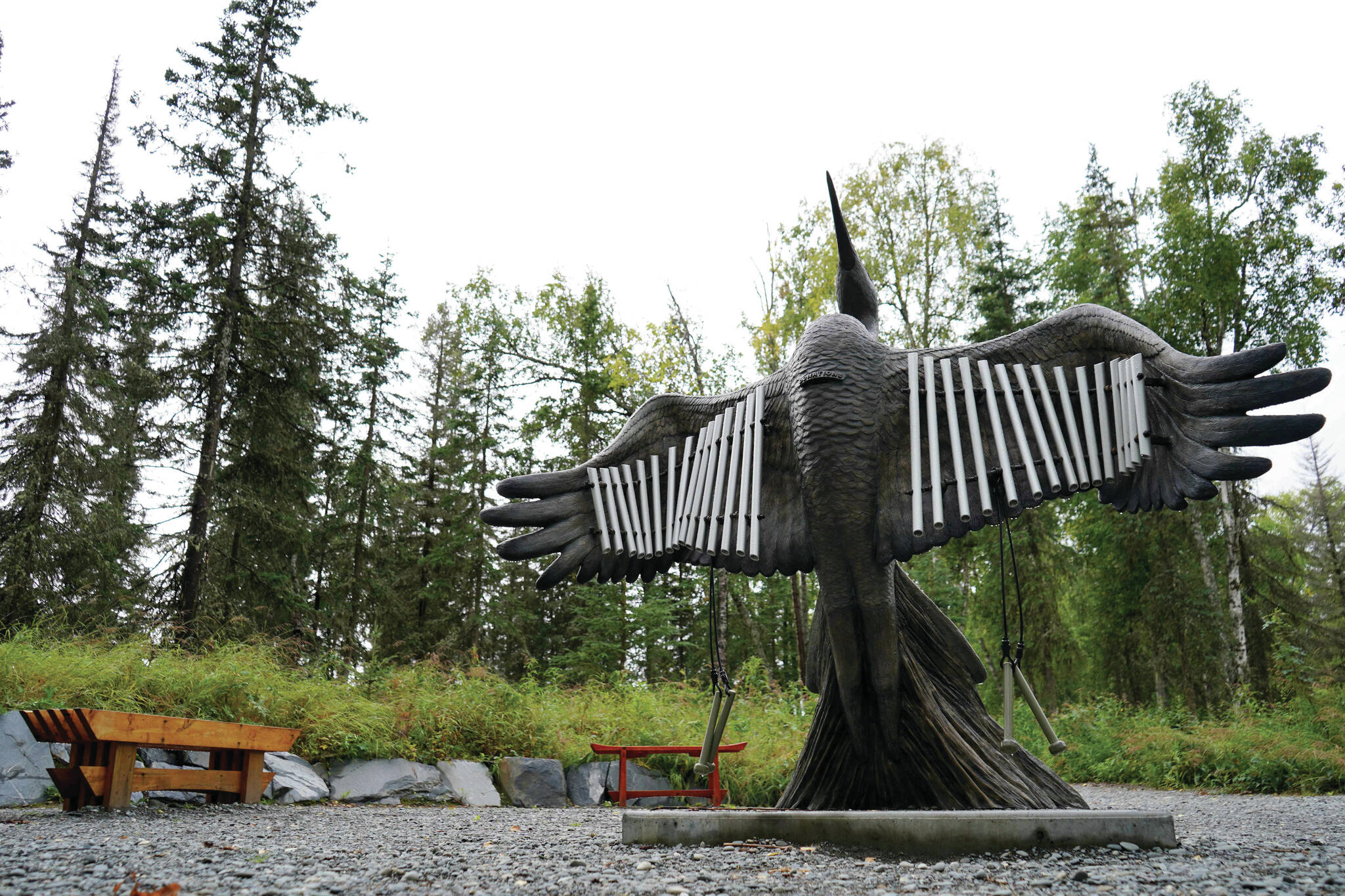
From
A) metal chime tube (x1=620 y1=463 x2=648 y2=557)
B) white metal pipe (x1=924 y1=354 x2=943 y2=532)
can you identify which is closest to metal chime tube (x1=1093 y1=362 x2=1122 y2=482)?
white metal pipe (x1=924 y1=354 x2=943 y2=532)

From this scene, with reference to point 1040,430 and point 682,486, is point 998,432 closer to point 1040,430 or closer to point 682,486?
point 1040,430

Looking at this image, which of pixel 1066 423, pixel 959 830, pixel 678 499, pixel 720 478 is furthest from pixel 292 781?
pixel 1066 423

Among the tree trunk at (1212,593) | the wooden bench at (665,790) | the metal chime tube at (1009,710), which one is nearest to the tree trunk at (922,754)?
the metal chime tube at (1009,710)

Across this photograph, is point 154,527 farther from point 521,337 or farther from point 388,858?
point 388,858

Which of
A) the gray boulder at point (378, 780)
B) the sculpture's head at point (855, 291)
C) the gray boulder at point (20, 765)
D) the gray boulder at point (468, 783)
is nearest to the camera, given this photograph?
the sculpture's head at point (855, 291)

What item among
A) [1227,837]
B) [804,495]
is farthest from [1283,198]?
[804,495]

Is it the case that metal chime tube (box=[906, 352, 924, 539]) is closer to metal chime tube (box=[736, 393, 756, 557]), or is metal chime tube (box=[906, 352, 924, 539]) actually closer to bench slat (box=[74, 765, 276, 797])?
metal chime tube (box=[736, 393, 756, 557])

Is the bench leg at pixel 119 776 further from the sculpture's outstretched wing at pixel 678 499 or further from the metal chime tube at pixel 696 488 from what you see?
the metal chime tube at pixel 696 488

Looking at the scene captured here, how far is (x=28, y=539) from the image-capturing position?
11383 millimetres

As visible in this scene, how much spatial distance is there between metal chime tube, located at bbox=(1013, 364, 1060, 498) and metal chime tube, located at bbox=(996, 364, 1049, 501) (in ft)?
0.06

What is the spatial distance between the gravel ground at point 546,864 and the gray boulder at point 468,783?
2398 millimetres

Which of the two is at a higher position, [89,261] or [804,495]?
[89,261]

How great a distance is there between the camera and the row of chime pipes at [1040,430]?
3.36m

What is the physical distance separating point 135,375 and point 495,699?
803cm
